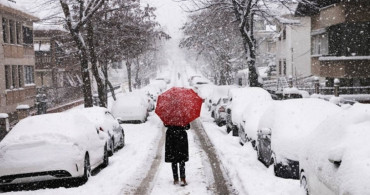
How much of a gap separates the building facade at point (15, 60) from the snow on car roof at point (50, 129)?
58.8 feet

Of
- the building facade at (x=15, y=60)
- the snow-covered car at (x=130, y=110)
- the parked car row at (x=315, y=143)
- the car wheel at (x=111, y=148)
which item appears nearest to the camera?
the parked car row at (x=315, y=143)

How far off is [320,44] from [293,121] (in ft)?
73.6

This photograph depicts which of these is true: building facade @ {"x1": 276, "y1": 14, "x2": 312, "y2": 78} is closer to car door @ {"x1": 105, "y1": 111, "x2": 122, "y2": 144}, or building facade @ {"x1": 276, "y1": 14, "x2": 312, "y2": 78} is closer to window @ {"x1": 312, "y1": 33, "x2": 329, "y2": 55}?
window @ {"x1": 312, "y1": 33, "x2": 329, "y2": 55}

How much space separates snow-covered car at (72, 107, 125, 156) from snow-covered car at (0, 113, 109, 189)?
3.14 meters

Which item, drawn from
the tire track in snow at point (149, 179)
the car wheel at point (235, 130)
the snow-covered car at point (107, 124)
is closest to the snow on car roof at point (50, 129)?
the tire track in snow at point (149, 179)

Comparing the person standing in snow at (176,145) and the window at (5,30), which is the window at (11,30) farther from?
the person standing in snow at (176,145)

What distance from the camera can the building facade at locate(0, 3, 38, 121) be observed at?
2816 cm

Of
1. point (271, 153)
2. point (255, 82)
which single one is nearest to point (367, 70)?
point (255, 82)

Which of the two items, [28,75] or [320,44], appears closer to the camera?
[320,44]

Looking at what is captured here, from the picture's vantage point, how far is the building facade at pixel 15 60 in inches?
1109

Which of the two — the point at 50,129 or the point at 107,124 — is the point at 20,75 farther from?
the point at 50,129

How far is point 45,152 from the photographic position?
31.1 ft

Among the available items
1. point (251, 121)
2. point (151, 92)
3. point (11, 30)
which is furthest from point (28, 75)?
point (251, 121)

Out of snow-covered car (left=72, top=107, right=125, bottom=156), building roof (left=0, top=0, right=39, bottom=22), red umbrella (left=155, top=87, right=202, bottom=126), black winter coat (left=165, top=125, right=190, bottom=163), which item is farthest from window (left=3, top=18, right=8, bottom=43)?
black winter coat (left=165, top=125, right=190, bottom=163)
